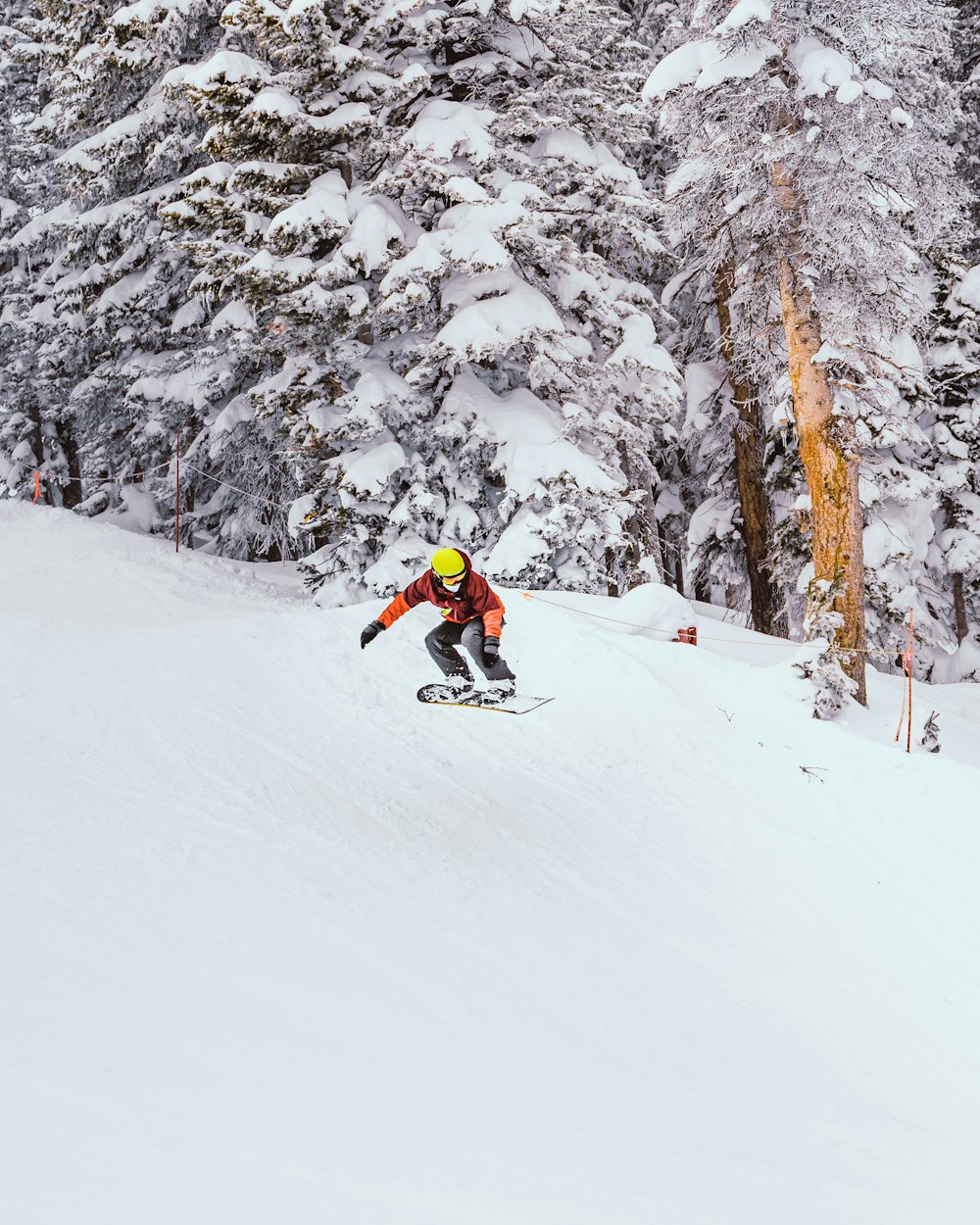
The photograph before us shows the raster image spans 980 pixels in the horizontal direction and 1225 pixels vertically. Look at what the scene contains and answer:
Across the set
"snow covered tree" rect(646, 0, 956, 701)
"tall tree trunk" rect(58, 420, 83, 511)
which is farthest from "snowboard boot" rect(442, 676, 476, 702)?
"tall tree trunk" rect(58, 420, 83, 511)

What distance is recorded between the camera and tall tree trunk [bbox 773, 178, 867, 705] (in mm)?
12266

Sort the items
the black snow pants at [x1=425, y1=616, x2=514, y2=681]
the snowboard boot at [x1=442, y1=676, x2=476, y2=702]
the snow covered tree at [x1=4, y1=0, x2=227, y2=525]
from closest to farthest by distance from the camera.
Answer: the snowboard boot at [x1=442, y1=676, x2=476, y2=702] → the black snow pants at [x1=425, y1=616, x2=514, y2=681] → the snow covered tree at [x1=4, y1=0, x2=227, y2=525]

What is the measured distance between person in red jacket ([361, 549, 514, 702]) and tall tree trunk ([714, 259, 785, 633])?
32.1 feet

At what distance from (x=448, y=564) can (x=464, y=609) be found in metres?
0.63

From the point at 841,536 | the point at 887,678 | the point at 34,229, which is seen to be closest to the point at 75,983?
the point at 841,536

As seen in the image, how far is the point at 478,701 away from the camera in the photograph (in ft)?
32.6

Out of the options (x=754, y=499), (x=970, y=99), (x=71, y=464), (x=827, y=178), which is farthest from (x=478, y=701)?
(x=71, y=464)

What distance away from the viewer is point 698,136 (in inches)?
488

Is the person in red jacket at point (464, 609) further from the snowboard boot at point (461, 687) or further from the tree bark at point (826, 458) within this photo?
the tree bark at point (826, 458)

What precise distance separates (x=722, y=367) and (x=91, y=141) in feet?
40.7

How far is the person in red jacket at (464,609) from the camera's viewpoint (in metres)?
9.60

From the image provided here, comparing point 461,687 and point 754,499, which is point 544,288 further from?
point 461,687

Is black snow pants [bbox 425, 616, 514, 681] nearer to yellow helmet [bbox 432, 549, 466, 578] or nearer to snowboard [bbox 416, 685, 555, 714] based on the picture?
snowboard [bbox 416, 685, 555, 714]

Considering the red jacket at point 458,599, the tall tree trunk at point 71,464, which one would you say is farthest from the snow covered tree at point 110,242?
the red jacket at point 458,599
